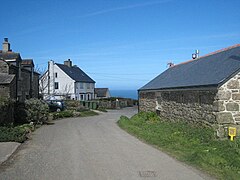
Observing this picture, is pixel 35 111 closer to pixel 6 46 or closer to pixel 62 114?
pixel 62 114

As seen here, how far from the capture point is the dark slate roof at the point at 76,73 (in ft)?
182

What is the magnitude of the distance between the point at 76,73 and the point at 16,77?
37606 millimetres

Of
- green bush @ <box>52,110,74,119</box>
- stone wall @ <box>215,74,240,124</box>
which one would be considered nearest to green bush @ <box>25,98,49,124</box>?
green bush @ <box>52,110,74,119</box>

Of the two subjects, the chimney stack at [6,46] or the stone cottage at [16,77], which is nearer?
A: the stone cottage at [16,77]

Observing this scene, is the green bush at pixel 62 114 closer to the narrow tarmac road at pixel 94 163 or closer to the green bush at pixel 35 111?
the green bush at pixel 35 111

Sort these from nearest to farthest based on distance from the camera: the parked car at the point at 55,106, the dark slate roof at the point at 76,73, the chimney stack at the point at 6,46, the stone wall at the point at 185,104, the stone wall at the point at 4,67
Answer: the stone wall at the point at 185,104
the stone wall at the point at 4,67
the chimney stack at the point at 6,46
the parked car at the point at 55,106
the dark slate roof at the point at 76,73

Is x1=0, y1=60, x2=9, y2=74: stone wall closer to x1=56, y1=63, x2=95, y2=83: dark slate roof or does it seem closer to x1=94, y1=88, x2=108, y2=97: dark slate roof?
x1=56, y1=63, x2=95, y2=83: dark slate roof

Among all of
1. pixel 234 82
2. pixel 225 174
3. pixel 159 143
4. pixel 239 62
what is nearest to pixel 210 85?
pixel 234 82

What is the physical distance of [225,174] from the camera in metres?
6.87

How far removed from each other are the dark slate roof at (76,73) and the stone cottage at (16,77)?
24.3 meters

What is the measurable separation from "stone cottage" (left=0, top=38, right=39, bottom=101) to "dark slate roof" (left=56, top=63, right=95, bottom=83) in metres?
24.3

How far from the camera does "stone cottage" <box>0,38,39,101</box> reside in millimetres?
18053

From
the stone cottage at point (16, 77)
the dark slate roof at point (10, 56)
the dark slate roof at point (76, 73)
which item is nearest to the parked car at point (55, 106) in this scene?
the stone cottage at point (16, 77)

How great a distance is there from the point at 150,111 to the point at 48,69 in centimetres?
3653
